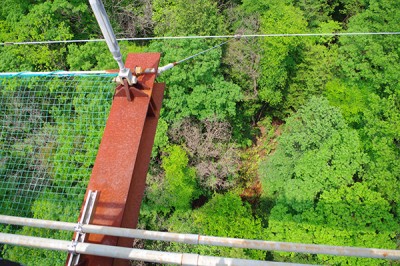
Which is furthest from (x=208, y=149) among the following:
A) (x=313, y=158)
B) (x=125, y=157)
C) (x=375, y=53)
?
(x=125, y=157)

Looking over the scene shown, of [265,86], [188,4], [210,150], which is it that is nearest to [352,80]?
[265,86]

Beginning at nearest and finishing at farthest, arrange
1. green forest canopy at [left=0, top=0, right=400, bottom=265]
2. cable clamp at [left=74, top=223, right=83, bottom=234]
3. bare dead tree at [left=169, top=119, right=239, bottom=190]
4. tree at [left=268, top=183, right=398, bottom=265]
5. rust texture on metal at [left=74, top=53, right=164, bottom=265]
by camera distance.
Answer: cable clamp at [left=74, top=223, right=83, bottom=234]
rust texture on metal at [left=74, top=53, right=164, bottom=265]
tree at [left=268, top=183, right=398, bottom=265]
green forest canopy at [left=0, top=0, right=400, bottom=265]
bare dead tree at [left=169, top=119, right=239, bottom=190]

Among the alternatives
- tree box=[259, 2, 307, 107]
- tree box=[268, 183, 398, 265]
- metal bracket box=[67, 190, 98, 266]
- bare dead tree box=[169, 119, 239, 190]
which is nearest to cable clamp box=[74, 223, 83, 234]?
metal bracket box=[67, 190, 98, 266]

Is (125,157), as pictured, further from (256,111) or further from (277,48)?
(256,111)

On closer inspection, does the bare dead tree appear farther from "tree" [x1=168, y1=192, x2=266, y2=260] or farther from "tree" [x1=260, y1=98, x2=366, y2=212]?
"tree" [x1=260, y1=98, x2=366, y2=212]

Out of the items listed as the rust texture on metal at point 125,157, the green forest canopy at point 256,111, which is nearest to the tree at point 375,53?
the green forest canopy at point 256,111

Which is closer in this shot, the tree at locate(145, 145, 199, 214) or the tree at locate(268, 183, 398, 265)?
the tree at locate(268, 183, 398, 265)

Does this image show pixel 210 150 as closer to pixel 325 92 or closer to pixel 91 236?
pixel 325 92
